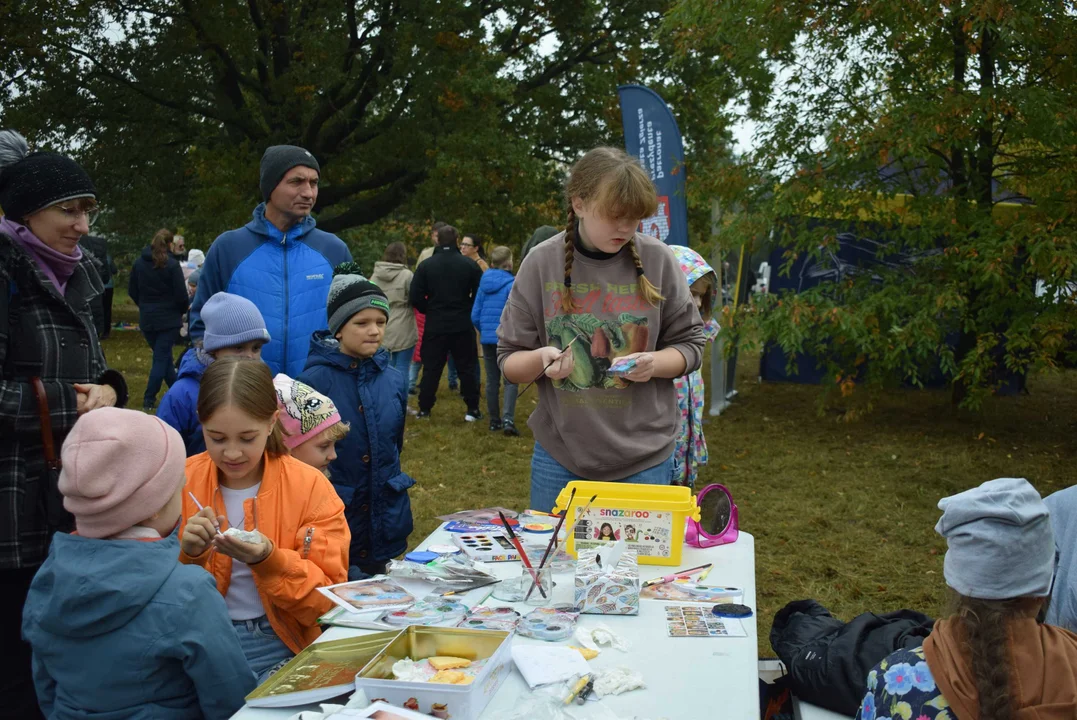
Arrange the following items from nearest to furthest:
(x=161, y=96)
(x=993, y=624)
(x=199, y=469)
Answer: (x=993, y=624) < (x=199, y=469) < (x=161, y=96)

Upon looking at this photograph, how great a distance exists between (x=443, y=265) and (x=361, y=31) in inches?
300

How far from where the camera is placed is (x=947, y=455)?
768 cm

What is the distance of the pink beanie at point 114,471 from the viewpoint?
1791 mm

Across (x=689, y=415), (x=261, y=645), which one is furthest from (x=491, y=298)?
(x=261, y=645)

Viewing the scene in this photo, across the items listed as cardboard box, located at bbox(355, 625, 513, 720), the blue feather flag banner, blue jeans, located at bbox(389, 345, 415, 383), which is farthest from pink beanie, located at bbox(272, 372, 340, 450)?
blue jeans, located at bbox(389, 345, 415, 383)

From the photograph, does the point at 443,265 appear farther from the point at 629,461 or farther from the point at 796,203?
the point at 629,461

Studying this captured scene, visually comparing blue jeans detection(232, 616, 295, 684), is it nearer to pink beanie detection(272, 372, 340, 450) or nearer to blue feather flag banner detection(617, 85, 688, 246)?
pink beanie detection(272, 372, 340, 450)

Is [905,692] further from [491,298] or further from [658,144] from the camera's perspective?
[658,144]

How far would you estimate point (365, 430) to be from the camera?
10.2 ft

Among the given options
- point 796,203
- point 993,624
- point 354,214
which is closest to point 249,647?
point 993,624

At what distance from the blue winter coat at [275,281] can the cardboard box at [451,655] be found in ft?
6.31

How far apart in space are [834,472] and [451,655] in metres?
5.81

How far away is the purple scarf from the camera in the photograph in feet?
7.89

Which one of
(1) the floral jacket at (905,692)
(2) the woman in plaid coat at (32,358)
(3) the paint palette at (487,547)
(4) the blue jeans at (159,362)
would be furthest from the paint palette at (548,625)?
(4) the blue jeans at (159,362)
